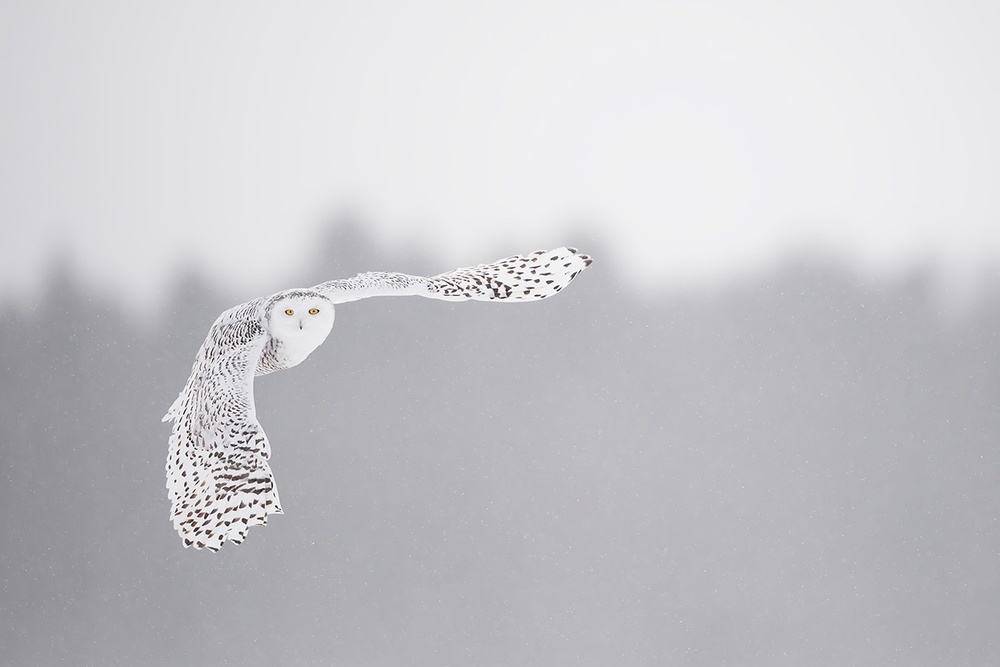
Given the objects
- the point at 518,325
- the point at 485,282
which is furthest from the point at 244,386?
the point at 518,325

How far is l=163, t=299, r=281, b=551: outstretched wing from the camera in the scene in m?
1.29

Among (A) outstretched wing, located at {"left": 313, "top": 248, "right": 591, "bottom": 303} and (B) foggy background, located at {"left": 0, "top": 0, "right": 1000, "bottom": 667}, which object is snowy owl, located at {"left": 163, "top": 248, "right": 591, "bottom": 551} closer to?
(A) outstretched wing, located at {"left": 313, "top": 248, "right": 591, "bottom": 303}

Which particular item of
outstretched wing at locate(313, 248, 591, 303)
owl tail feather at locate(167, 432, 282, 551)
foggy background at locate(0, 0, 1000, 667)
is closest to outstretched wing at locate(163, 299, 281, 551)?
owl tail feather at locate(167, 432, 282, 551)

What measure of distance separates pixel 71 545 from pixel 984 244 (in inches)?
114

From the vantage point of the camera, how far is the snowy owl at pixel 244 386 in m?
1.29

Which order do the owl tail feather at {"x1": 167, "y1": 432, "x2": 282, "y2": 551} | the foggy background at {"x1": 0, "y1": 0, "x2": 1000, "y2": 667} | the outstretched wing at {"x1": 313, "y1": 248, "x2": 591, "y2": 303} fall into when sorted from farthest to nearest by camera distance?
the foggy background at {"x1": 0, "y1": 0, "x2": 1000, "y2": 667}
the outstretched wing at {"x1": 313, "y1": 248, "x2": 591, "y2": 303}
the owl tail feather at {"x1": 167, "y1": 432, "x2": 282, "y2": 551}

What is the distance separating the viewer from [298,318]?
1362mm

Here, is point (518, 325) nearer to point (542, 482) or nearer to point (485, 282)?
point (542, 482)

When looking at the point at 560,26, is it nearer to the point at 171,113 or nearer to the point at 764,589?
the point at 171,113

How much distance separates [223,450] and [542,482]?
2.21 meters

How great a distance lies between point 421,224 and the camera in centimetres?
314

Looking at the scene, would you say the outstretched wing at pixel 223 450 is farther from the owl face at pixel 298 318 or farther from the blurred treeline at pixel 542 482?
the blurred treeline at pixel 542 482

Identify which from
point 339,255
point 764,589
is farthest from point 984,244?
point 339,255

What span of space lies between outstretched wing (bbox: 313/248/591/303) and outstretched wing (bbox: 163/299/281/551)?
137 millimetres
